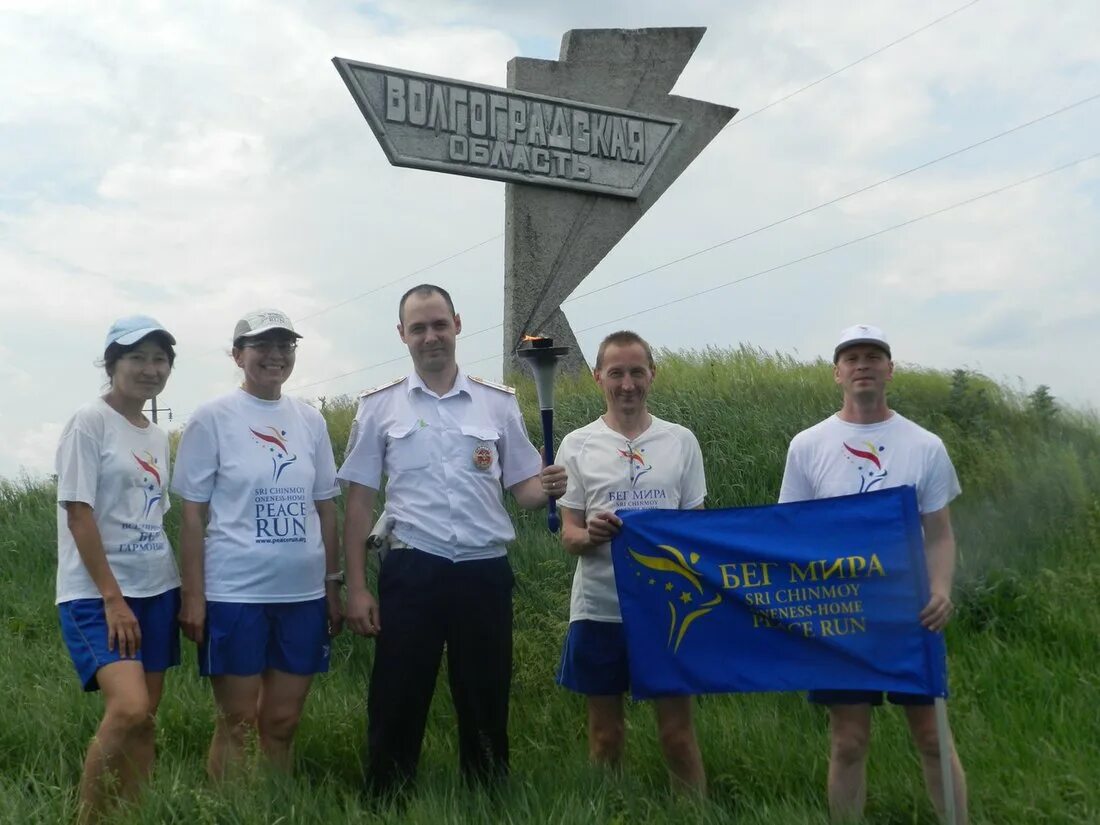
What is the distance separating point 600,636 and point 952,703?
233 cm

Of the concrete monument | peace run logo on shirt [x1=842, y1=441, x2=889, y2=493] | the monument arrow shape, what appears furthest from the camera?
the monument arrow shape

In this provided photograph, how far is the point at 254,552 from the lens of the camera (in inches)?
177

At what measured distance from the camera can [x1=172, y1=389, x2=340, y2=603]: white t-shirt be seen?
4.51 metres

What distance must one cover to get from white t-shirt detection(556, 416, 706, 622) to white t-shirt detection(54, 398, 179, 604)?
1599 mm

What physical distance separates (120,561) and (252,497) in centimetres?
53

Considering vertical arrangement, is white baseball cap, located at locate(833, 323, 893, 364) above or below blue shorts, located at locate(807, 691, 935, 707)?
above

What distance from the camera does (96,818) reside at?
437 cm

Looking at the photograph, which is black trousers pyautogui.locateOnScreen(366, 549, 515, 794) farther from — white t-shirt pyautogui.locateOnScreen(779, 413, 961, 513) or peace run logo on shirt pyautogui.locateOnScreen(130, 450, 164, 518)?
white t-shirt pyautogui.locateOnScreen(779, 413, 961, 513)

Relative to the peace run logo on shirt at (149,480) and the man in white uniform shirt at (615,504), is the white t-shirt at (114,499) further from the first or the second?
the man in white uniform shirt at (615,504)

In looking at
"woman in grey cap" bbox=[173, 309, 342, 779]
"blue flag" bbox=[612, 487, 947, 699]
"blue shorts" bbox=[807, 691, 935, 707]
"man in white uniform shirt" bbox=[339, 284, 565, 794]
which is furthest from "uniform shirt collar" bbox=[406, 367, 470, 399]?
"blue shorts" bbox=[807, 691, 935, 707]

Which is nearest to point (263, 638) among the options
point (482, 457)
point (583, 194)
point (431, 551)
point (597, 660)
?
point (431, 551)

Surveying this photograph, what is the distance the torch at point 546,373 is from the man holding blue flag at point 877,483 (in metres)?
1.07

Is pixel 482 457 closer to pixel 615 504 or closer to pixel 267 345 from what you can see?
pixel 615 504

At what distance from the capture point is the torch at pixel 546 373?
448 centimetres
